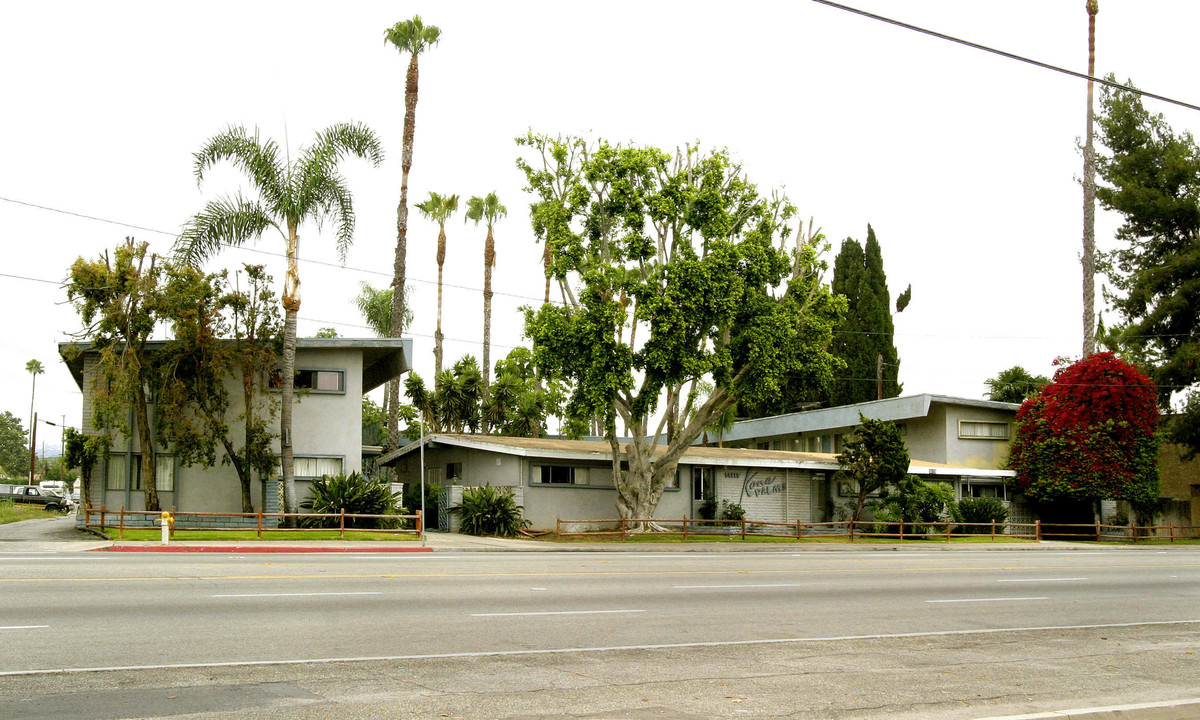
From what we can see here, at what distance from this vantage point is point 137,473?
109 ft

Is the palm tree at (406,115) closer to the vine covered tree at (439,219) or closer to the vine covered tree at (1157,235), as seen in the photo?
the vine covered tree at (439,219)

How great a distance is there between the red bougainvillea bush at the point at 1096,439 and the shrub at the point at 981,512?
8.23ft

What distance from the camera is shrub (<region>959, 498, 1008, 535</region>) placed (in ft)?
139

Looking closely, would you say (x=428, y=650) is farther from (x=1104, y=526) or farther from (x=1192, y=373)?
(x=1192, y=373)

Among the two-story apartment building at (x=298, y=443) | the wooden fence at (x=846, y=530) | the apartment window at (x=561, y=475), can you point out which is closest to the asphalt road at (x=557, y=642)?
the two-story apartment building at (x=298, y=443)

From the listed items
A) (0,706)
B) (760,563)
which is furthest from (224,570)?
(760,563)

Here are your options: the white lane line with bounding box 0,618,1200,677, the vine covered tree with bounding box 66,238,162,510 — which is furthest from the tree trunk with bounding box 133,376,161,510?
the white lane line with bounding box 0,618,1200,677

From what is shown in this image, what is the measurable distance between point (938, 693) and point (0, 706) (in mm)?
7888

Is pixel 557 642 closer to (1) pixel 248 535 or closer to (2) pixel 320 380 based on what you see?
(1) pixel 248 535

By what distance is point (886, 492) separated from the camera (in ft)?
136

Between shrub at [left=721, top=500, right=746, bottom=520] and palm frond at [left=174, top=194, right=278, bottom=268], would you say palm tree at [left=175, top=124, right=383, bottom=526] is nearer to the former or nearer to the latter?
palm frond at [left=174, top=194, right=278, bottom=268]

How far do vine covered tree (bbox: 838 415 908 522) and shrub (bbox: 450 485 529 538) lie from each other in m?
13.0

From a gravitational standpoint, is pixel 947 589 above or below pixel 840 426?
below

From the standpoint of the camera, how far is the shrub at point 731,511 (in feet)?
128
